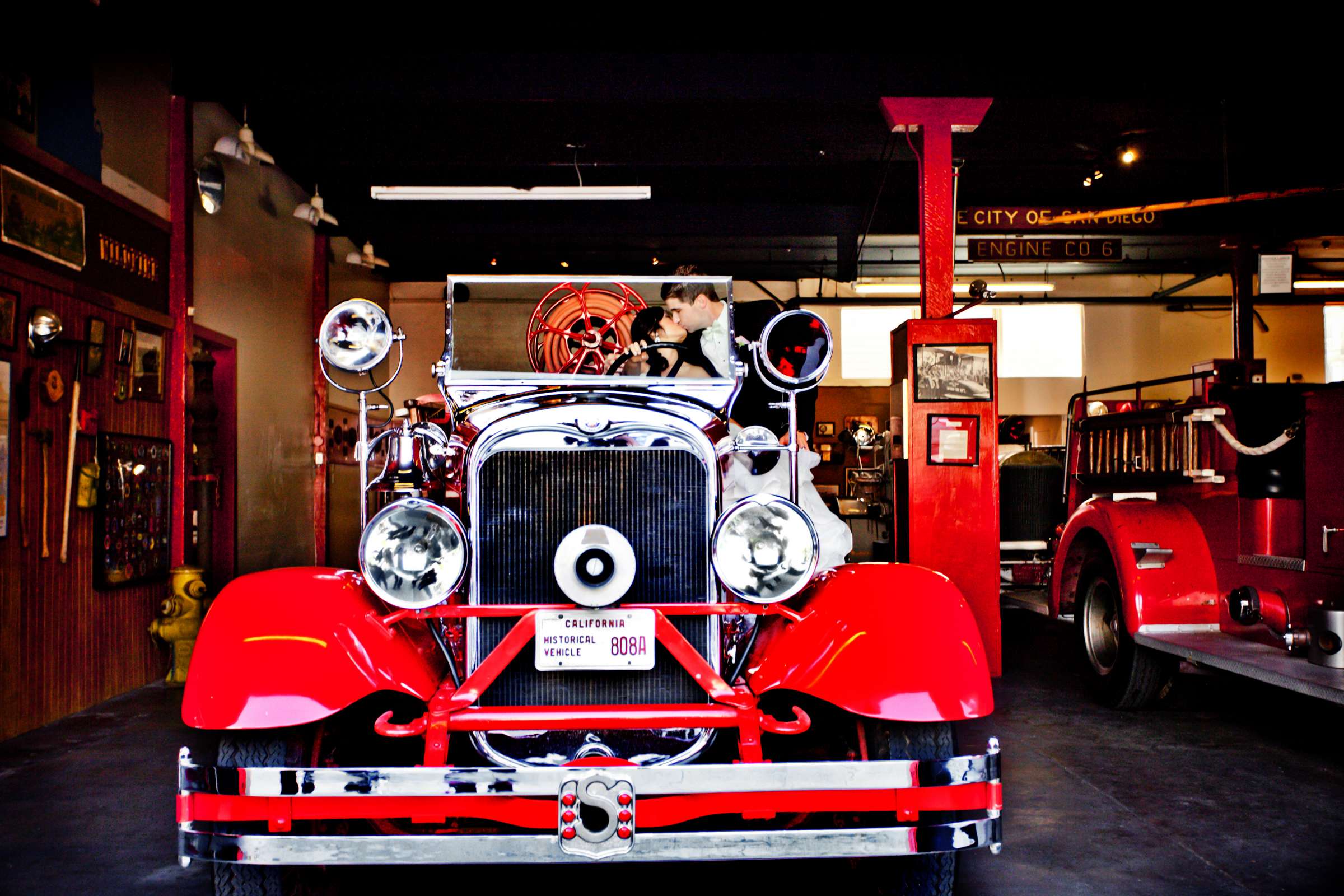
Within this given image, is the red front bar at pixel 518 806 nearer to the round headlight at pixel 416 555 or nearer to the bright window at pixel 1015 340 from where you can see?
the round headlight at pixel 416 555

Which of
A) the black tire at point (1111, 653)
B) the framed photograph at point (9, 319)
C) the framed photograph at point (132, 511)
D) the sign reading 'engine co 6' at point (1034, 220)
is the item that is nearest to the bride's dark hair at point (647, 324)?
the black tire at point (1111, 653)

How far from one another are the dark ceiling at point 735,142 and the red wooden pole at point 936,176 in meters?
0.16

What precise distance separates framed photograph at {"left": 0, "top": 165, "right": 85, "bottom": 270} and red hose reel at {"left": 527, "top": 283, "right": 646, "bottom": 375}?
98.8 inches

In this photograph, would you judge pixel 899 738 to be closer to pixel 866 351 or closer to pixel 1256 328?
pixel 866 351

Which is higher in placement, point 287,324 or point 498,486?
point 287,324

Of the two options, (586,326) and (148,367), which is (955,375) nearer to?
(586,326)

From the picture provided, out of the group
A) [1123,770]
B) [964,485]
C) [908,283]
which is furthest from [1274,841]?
[908,283]

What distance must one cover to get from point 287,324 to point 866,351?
870cm

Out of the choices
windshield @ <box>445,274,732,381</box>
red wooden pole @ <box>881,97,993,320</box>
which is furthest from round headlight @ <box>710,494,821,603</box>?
red wooden pole @ <box>881,97,993,320</box>

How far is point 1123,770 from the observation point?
11.0ft

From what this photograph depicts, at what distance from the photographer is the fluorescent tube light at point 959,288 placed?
1284 centimetres

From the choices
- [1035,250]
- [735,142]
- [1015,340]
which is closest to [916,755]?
[735,142]

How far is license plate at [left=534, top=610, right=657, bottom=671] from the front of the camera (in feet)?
6.73

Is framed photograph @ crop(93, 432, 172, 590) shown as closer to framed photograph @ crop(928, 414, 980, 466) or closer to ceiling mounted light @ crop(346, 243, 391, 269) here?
framed photograph @ crop(928, 414, 980, 466)
